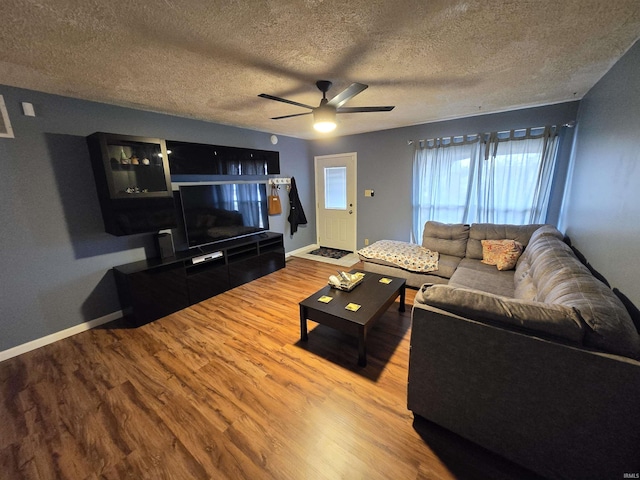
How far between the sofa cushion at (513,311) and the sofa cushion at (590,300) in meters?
0.05

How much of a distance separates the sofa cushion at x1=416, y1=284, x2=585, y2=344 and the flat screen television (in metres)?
2.98

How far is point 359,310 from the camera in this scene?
2.15 meters

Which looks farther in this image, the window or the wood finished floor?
the window

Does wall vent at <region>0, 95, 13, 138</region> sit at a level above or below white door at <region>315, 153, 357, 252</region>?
above

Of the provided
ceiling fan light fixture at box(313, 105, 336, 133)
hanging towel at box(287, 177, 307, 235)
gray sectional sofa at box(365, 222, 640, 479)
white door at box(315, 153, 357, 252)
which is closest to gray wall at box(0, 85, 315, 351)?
ceiling fan light fixture at box(313, 105, 336, 133)

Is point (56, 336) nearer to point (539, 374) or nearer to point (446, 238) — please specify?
point (539, 374)

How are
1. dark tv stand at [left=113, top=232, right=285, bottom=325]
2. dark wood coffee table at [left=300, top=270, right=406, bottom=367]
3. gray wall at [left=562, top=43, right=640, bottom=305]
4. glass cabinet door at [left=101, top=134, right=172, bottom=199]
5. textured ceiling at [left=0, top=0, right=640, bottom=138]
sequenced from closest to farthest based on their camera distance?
textured ceiling at [left=0, top=0, right=640, bottom=138] < gray wall at [left=562, top=43, right=640, bottom=305] < dark wood coffee table at [left=300, top=270, right=406, bottom=367] < glass cabinet door at [left=101, top=134, right=172, bottom=199] < dark tv stand at [left=113, top=232, right=285, bottom=325]

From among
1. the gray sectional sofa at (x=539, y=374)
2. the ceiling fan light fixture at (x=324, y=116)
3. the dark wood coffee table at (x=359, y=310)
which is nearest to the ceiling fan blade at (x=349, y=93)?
the ceiling fan light fixture at (x=324, y=116)

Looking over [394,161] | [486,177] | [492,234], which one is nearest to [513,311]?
[492,234]

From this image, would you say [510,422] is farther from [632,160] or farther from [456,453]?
[632,160]

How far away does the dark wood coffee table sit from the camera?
79.4 inches

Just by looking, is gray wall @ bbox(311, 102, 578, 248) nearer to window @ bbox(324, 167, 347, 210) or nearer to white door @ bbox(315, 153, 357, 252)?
white door @ bbox(315, 153, 357, 252)

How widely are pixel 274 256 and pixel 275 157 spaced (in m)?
1.72

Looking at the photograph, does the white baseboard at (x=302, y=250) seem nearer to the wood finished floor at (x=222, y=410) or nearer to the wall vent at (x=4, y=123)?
the wood finished floor at (x=222, y=410)
